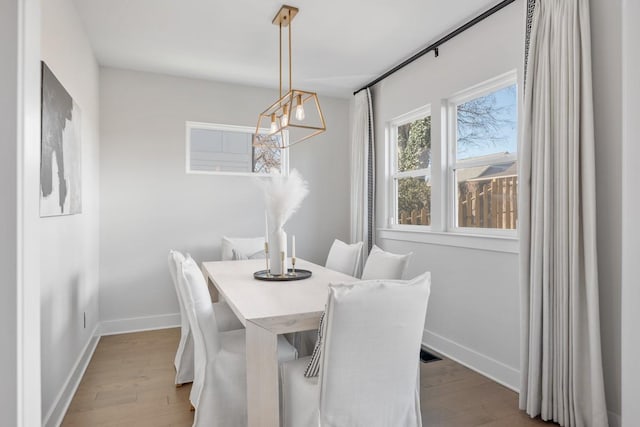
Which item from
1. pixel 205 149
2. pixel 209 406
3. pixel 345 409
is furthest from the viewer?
pixel 205 149

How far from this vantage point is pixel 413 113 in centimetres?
368

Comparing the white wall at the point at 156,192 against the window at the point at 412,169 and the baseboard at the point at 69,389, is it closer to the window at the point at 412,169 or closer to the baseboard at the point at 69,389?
the baseboard at the point at 69,389

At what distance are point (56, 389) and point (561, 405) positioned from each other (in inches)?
109

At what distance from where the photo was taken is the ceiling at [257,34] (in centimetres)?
265

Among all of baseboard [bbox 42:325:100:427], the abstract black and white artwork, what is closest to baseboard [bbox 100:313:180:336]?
baseboard [bbox 42:325:100:427]

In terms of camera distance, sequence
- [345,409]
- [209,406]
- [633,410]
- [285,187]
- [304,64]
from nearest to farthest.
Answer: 1. [345,409]
2. [633,410]
3. [209,406]
4. [285,187]
5. [304,64]

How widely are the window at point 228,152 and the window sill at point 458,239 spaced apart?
4.73 feet

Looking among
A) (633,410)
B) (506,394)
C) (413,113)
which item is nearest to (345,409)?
(633,410)

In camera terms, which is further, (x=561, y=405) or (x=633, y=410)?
(x=561, y=405)

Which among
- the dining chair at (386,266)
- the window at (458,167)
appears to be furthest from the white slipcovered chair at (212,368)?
the window at (458,167)

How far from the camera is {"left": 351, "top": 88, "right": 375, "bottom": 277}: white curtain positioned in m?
4.18

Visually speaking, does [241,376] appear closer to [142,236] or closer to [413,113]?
[142,236]

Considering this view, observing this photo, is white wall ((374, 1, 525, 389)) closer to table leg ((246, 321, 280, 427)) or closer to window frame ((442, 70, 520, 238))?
window frame ((442, 70, 520, 238))

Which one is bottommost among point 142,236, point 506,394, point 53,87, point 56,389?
point 506,394
